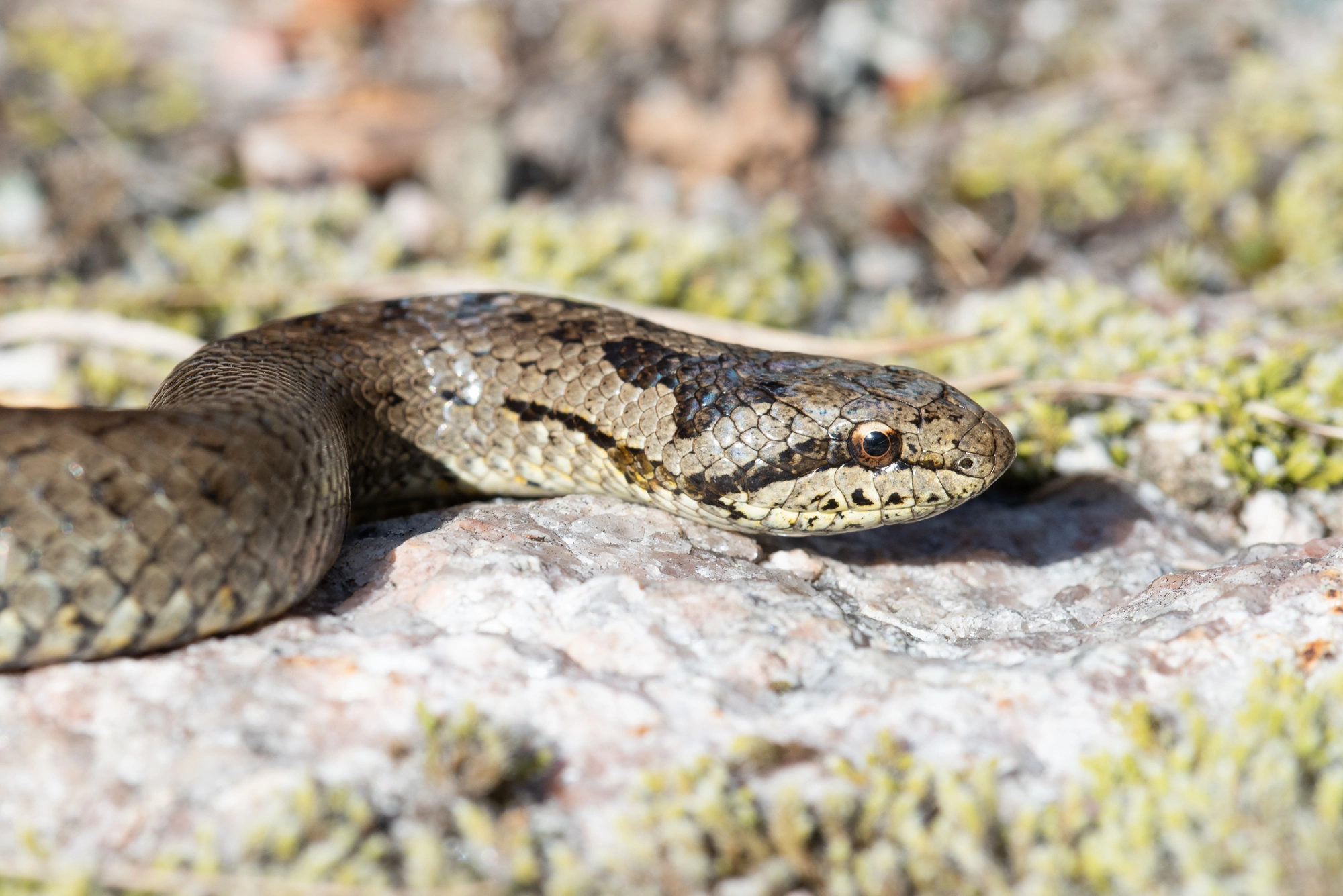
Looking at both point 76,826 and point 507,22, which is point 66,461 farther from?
point 507,22

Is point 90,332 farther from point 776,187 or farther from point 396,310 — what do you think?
point 776,187

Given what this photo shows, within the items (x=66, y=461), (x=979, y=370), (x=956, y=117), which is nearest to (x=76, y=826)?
(x=66, y=461)

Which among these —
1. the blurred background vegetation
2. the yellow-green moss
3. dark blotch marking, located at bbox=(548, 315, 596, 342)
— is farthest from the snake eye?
the yellow-green moss

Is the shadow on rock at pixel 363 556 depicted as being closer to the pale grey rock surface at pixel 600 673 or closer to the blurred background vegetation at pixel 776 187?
the pale grey rock surface at pixel 600 673

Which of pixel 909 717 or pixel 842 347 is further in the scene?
pixel 842 347

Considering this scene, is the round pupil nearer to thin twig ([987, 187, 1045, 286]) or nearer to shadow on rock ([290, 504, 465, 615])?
shadow on rock ([290, 504, 465, 615])

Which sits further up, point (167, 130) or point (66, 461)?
point (167, 130)

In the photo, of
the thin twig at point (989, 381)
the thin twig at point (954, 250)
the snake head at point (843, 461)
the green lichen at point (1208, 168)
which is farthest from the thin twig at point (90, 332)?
the green lichen at point (1208, 168)
